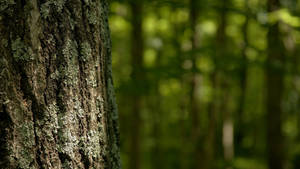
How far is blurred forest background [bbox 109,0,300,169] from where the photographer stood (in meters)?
4.12

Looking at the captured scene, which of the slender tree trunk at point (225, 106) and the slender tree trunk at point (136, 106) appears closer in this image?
the slender tree trunk at point (136, 106)

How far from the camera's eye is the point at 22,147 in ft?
3.74

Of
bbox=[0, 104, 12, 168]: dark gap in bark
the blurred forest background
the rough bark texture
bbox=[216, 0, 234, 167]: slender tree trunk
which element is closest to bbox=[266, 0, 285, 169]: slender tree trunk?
the blurred forest background

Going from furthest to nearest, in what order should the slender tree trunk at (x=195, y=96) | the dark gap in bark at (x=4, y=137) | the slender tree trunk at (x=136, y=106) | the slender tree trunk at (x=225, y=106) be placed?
1. the slender tree trunk at (x=225, y=106)
2. the slender tree trunk at (x=136, y=106)
3. the slender tree trunk at (x=195, y=96)
4. the dark gap in bark at (x=4, y=137)

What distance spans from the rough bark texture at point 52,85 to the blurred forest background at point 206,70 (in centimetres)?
86

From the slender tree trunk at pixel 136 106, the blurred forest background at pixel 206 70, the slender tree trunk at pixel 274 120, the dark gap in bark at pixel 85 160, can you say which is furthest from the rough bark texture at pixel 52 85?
the slender tree trunk at pixel 274 120

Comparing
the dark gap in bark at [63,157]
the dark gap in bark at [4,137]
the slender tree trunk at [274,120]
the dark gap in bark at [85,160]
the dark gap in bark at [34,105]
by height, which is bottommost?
the slender tree trunk at [274,120]

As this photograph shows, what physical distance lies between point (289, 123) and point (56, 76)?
19150 millimetres

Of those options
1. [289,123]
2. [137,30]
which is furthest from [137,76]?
[289,123]

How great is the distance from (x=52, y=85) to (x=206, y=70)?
468cm

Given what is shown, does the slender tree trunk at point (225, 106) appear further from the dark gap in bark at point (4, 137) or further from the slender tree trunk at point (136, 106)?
the dark gap in bark at point (4, 137)

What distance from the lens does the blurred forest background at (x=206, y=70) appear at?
13.5ft

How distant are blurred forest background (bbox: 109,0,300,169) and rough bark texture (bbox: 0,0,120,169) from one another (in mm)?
864

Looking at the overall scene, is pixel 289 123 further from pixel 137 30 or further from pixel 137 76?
pixel 137 76
